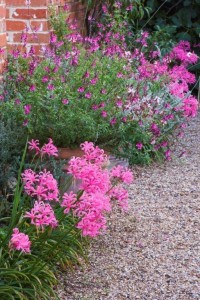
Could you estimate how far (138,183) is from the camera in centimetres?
541

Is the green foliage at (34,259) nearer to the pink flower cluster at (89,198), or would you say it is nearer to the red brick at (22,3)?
the pink flower cluster at (89,198)

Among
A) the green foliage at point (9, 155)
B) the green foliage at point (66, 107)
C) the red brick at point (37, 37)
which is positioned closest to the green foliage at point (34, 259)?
the green foliage at point (9, 155)

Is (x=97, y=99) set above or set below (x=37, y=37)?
below

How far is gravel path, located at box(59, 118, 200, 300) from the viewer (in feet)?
12.0

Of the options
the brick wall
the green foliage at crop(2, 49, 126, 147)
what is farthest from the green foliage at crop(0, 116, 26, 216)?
the brick wall

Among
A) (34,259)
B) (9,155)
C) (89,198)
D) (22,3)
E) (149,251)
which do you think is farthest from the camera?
(22,3)

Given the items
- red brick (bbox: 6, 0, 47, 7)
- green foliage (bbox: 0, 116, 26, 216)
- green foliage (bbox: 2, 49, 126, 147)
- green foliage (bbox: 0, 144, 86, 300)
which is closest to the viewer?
green foliage (bbox: 0, 144, 86, 300)

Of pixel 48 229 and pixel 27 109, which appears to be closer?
pixel 48 229

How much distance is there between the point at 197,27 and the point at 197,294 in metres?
6.02

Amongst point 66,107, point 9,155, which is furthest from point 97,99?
point 9,155

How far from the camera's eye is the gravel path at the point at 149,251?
364cm

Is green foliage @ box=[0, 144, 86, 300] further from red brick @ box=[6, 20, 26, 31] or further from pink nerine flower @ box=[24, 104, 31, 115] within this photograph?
red brick @ box=[6, 20, 26, 31]

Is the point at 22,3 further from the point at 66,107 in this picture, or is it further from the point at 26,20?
the point at 66,107

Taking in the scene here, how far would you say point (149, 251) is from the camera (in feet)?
13.4
